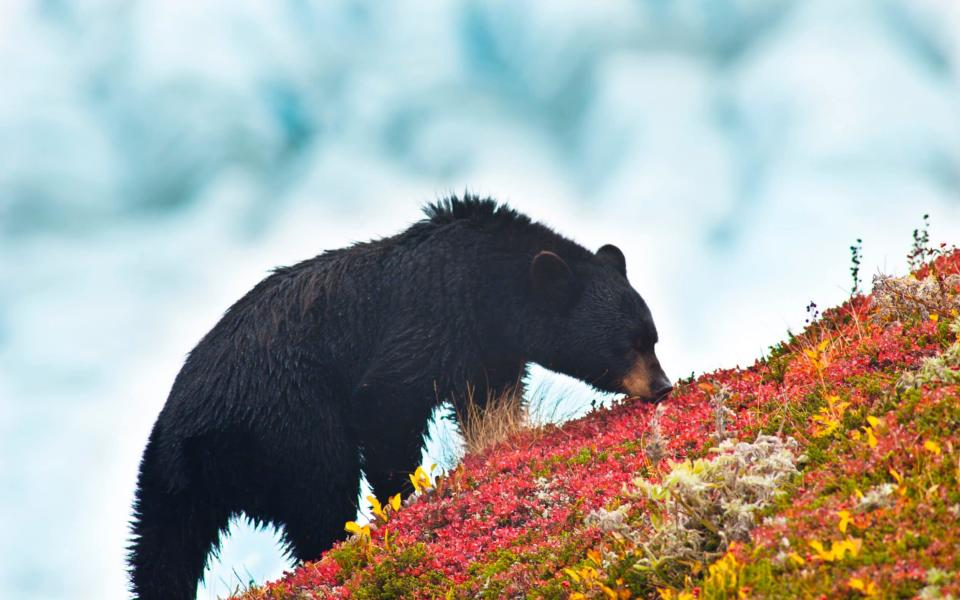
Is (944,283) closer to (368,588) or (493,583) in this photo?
(493,583)

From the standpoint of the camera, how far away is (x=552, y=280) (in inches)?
409

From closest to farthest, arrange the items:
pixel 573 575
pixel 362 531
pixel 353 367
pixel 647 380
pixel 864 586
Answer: pixel 864 586, pixel 573 575, pixel 362 531, pixel 353 367, pixel 647 380

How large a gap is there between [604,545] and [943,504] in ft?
6.83

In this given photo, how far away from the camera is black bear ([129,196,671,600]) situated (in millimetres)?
9133

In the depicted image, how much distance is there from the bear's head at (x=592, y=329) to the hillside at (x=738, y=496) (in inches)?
36.9

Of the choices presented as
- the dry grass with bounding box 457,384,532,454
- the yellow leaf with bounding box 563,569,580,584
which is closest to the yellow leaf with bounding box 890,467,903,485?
the yellow leaf with bounding box 563,569,580,584

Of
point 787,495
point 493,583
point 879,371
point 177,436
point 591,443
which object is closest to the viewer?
point 787,495

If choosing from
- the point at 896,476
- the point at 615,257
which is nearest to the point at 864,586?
the point at 896,476

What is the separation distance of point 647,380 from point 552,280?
1548 mm

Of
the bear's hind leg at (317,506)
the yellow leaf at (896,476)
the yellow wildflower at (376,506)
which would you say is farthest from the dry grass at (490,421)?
the yellow leaf at (896,476)

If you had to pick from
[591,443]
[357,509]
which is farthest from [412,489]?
[591,443]

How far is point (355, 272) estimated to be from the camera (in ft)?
33.1

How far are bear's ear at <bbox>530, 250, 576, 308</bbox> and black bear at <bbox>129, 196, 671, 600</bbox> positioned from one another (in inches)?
0.6

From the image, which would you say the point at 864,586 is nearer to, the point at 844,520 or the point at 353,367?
the point at 844,520
